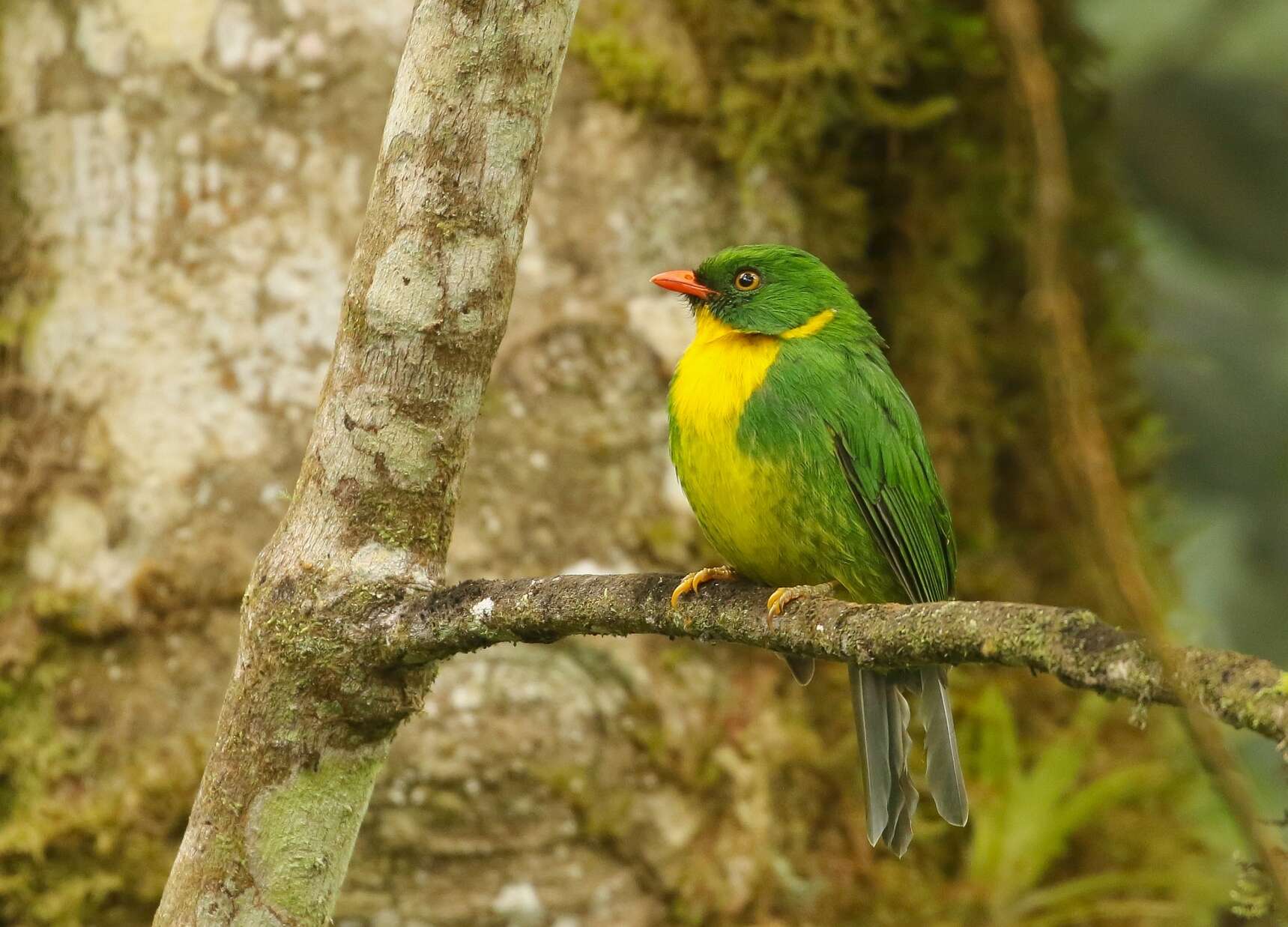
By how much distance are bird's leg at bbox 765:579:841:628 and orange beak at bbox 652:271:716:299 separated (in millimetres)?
770

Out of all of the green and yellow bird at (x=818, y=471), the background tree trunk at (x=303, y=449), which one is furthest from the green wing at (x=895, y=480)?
the background tree trunk at (x=303, y=449)

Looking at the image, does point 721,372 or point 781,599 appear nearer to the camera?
point 781,599

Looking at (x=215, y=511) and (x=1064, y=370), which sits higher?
(x=1064, y=370)

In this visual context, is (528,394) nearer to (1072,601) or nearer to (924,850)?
(924,850)

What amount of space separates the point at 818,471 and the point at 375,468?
103cm

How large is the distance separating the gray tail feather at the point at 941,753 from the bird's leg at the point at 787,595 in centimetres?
30

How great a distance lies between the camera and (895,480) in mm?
2941

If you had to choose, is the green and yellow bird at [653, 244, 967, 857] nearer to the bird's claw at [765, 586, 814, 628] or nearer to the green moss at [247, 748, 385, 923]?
the bird's claw at [765, 586, 814, 628]

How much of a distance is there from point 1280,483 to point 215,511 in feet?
12.8

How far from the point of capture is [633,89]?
3951 mm

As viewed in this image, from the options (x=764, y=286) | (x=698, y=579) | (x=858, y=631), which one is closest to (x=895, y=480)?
(x=764, y=286)

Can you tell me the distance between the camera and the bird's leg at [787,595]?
2041 mm

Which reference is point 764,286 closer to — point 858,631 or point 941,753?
point 941,753

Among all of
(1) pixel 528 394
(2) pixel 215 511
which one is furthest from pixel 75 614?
(1) pixel 528 394
